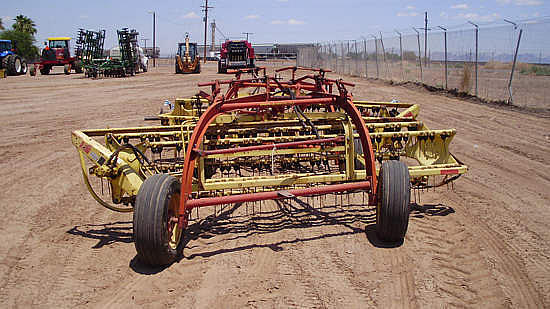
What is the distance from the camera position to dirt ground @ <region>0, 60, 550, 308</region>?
3.39 m

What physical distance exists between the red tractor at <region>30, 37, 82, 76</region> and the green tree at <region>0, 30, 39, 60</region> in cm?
2751

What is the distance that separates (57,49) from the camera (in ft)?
112

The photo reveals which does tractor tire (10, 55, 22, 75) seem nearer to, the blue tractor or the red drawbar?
the blue tractor

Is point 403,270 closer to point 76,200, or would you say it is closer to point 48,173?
point 76,200

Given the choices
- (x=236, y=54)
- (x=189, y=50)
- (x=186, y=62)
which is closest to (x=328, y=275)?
(x=236, y=54)

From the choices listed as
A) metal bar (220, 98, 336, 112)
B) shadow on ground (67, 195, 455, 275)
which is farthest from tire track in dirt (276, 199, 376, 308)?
metal bar (220, 98, 336, 112)

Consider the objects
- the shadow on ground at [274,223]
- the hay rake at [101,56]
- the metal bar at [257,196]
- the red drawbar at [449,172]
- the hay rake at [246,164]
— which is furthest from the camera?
the hay rake at [101,56]

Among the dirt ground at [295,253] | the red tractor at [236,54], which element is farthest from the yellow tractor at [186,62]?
the dirt ground at [295,253]

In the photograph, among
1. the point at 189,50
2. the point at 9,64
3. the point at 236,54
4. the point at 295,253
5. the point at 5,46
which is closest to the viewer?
the point at 295,253

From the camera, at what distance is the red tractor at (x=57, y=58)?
32.8m

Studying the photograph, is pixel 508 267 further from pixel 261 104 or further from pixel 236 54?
pixel 236 54

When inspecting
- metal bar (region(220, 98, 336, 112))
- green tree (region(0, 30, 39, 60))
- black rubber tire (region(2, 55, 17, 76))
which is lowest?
metal bar (region(220, 98, 336, 112))

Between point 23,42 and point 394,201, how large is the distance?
6608cm

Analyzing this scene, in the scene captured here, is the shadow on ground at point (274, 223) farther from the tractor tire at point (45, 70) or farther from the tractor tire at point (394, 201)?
the tractor tire at point (45, 70)
